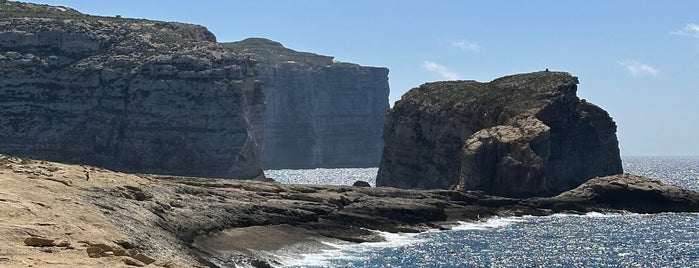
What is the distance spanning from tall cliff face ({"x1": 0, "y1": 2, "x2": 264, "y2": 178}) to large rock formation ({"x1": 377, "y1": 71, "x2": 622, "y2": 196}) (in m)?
31.6

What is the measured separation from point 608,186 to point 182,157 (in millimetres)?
78057

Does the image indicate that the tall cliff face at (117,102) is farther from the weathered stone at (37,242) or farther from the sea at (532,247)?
the weathered stone at (37,242)

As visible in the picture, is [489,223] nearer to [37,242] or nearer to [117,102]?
[37,242]

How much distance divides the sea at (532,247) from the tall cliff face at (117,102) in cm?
7441

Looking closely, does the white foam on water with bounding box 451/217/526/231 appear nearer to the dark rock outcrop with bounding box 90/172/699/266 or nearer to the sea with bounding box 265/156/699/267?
the sea with bounding box 265/156/699/267

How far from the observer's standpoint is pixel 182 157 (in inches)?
6417

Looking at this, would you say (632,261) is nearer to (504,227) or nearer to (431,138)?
(504,227)

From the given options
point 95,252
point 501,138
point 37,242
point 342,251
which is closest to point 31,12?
point 501,138

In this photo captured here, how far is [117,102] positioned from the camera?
163m

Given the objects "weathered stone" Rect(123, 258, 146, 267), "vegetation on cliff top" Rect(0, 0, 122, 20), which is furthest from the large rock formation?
"weathered stone" Rect(123, 258, 146, 267)

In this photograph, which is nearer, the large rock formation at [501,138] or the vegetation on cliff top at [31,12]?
the large rock formation at [501,138]

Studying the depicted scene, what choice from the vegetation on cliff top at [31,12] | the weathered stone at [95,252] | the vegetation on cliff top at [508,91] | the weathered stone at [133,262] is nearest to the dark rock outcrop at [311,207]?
the weathered stone at [95,252]

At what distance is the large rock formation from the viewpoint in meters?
126

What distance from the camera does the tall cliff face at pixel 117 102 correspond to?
15812cm
